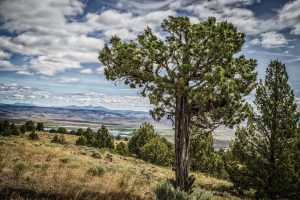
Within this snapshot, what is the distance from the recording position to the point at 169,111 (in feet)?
40.2

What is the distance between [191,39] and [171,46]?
111 centimetres

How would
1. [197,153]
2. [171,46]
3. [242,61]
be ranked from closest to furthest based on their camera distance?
[171,46] < [242,61] < [197,153]

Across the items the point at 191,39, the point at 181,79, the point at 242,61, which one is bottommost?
the point at 181,79

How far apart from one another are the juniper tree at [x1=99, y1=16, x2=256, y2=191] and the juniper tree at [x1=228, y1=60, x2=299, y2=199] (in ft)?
24.4

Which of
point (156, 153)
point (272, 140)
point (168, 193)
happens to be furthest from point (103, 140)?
point (168, 193)

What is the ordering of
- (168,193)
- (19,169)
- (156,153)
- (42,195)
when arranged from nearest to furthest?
(42,195), (168,193), (19,169), (156,153)

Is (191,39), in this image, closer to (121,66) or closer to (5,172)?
(121,66)

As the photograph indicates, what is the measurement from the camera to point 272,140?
A: 1772 cm

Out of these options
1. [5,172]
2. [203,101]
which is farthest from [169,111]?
[5,172]

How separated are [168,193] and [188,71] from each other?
442cm

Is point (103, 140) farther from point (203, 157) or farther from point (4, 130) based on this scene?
point (203, 157)

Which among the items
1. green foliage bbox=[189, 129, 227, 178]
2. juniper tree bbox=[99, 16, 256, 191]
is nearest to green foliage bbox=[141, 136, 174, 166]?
green foliage bbox=[189, 129, 227, 178]

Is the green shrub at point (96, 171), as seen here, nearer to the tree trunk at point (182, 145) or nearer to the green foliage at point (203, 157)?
the tree trunk at point (182, 145)

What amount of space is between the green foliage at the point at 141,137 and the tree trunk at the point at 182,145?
1564 inches
